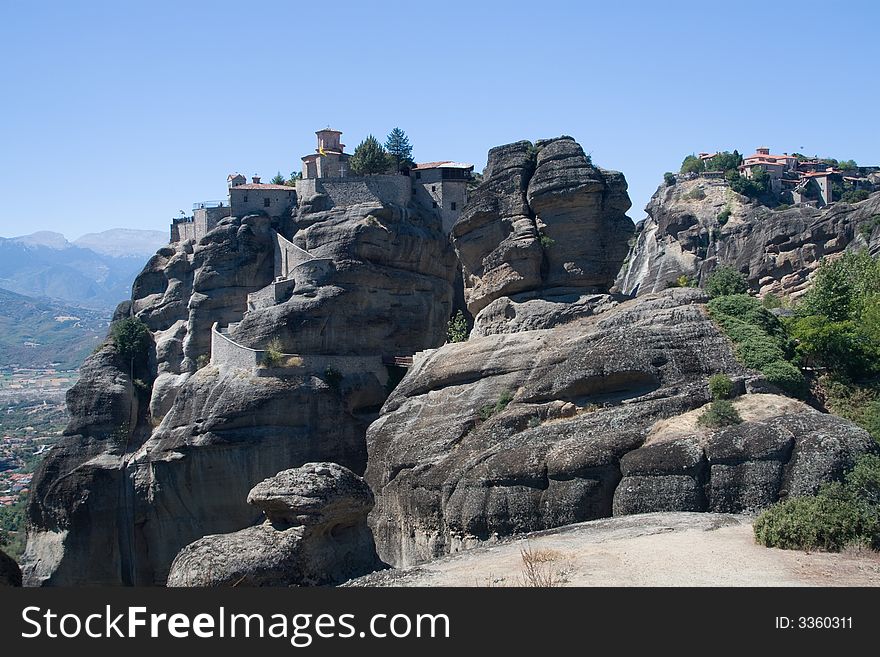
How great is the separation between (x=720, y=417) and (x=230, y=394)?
34755 mm

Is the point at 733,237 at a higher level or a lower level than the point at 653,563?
higher

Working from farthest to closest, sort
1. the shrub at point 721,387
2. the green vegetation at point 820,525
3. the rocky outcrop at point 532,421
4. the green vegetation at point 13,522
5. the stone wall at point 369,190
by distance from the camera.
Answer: the green vegetation at point 13,522
the stone wall at point 369,190
the shrub at point 721,387
the rocky outcrop at point 532,421
the green vegetation at point 820,525

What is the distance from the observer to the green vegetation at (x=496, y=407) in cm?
3189

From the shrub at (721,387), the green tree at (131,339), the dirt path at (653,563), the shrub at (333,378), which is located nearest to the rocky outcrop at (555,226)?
the shrub at (721,387)

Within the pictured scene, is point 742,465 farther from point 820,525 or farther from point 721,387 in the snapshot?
point 820,525

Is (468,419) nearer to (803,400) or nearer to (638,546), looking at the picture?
(803,400)

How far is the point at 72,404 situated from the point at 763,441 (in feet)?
165

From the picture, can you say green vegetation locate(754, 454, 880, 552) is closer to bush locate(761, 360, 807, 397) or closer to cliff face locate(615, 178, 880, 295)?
bush locate(761, 360, 807, 397)

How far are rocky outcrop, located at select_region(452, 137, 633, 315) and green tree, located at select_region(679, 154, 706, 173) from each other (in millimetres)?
68143

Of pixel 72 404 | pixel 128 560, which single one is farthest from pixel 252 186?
pixel 128 560

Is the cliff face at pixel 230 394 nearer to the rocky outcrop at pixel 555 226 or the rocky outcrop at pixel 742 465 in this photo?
the rocky outcrop at pixel 555 226

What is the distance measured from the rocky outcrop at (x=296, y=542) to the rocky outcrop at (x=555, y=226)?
20101mm

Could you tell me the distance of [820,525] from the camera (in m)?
17.8

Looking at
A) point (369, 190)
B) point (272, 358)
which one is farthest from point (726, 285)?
point (369, 190)
